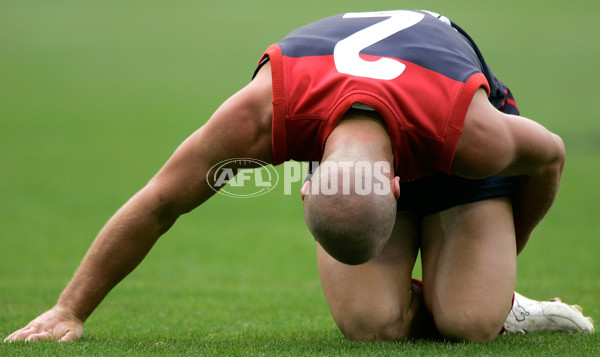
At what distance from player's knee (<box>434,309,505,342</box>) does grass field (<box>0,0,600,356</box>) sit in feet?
0.34

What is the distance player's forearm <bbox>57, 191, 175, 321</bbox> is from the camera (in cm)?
354

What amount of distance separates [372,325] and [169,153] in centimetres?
1097

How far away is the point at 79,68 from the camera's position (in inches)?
840

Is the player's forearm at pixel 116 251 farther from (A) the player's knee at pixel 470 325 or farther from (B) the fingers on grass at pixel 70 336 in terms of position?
(A) the player's knee at pixel 470 325

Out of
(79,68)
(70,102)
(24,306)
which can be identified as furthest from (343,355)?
(79,68)

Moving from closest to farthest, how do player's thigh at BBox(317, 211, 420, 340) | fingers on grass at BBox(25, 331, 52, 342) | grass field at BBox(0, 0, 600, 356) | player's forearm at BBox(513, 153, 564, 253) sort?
fingers on grass at BBox(25, 331, 52, 342)
player's forearm at BBox(513, 153, 564, 253)
player's thigh at BBox(317, 211, 420, 340)
grass field at BBox(0, 0, 600, 356)

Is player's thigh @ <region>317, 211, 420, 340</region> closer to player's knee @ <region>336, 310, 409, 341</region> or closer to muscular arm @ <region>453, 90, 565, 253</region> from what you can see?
player's knee @ <region>336, 310, 409, 341</region>

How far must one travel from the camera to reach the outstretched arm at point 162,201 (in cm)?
330

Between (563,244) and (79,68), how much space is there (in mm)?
16069

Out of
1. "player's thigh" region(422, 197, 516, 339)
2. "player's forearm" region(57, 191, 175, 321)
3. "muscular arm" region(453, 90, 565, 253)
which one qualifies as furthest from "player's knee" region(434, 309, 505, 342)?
"player's forearm" region(57, 191, 175, 321)

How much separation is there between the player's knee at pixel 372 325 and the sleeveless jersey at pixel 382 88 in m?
0.72

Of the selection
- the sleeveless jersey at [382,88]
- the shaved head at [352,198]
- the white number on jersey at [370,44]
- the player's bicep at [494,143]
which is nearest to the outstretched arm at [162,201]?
the sleeveless jersey at [382,88]

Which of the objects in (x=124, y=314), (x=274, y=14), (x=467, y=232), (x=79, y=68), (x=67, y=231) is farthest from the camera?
(x=274, y=14)

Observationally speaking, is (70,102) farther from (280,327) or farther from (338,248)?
(338,248)
